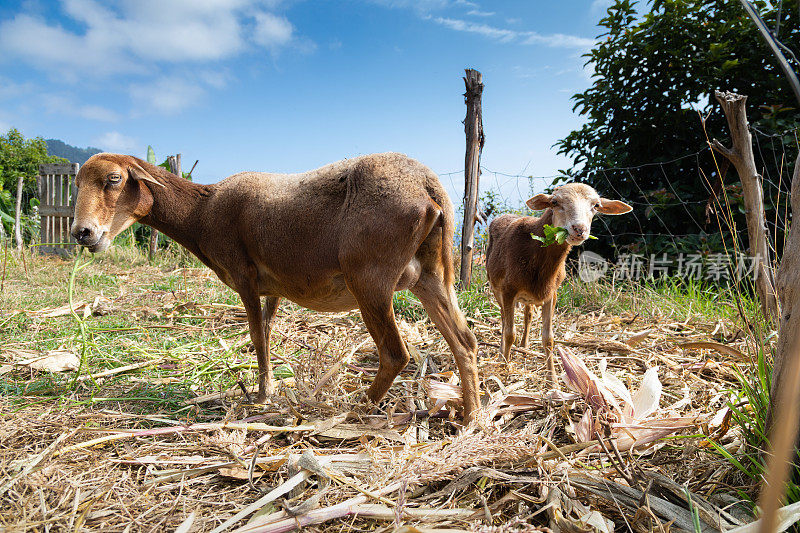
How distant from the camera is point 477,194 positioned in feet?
20.4

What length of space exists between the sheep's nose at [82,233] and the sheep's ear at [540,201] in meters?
3.22

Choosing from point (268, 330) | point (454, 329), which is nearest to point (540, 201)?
point (454, 329)

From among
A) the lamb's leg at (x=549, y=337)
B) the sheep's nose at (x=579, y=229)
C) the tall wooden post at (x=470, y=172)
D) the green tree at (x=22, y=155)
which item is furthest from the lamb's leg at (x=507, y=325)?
the green tree at (x=22, y=155)

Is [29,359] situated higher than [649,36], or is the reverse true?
[649,36]

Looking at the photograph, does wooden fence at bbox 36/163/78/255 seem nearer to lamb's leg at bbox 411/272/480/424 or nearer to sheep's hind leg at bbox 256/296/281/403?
sheep's hind leg at bbox 256/296/281/403

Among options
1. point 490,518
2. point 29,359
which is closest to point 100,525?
point 490,518

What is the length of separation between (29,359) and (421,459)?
349 centimetres

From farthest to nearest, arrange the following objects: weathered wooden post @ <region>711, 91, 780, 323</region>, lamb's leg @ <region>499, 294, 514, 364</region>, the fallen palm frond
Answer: lamb's leg @ <region>499, 294, 514, 364</region>, weathered wooden post @ <region>711, 91, 780, 323</region>, the fallen palm frond

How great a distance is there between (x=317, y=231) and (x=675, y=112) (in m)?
6.56

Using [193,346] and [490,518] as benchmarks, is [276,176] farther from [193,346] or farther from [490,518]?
[490,518]

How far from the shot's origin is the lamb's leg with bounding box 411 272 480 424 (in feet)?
8.89

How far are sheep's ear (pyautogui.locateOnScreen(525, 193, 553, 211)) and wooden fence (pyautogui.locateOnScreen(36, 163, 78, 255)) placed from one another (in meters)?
12.4

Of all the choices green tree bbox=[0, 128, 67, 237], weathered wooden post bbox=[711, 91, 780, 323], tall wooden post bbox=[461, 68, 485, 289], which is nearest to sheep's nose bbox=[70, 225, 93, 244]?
weathered wooden post bbox=[711, 91, 780, 323]

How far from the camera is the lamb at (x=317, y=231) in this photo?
8.61 feet
